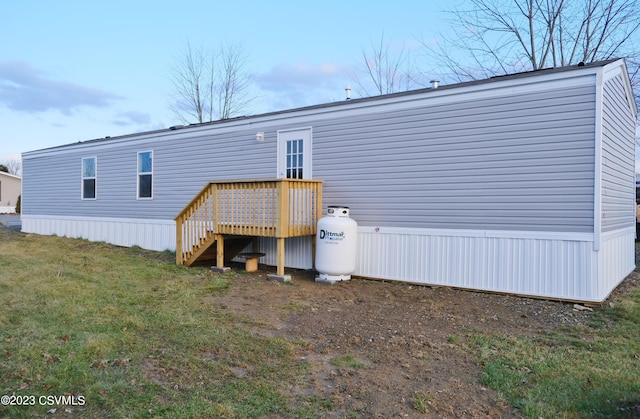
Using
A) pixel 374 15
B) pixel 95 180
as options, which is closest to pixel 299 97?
pixel 374 15

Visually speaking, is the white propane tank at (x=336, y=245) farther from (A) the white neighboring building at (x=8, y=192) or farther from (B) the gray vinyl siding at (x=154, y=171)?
(A) the white neighboring building at (x=8, y=192)

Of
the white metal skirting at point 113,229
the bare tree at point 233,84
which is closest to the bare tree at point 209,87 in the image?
the bare tree at point 233,84

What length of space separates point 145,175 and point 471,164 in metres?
8.31

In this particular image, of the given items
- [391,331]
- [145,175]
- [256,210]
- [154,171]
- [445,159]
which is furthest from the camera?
[145,175]

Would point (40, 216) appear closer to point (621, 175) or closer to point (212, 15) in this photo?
point (212, 15)

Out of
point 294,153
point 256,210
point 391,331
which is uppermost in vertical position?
point 294,153

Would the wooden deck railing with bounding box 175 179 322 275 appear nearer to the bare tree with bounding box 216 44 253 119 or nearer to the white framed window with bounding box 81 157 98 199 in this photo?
the white framed window with bounding box 81 157 98 199

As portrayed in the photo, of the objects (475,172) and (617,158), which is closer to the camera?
(475,172)

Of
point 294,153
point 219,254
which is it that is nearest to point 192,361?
point 219,254

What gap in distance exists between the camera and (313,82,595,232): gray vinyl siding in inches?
250

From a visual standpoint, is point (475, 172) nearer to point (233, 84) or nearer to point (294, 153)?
point (294, 153)

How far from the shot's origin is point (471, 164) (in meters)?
7.14

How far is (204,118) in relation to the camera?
24.7 metres

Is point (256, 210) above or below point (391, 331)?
above
